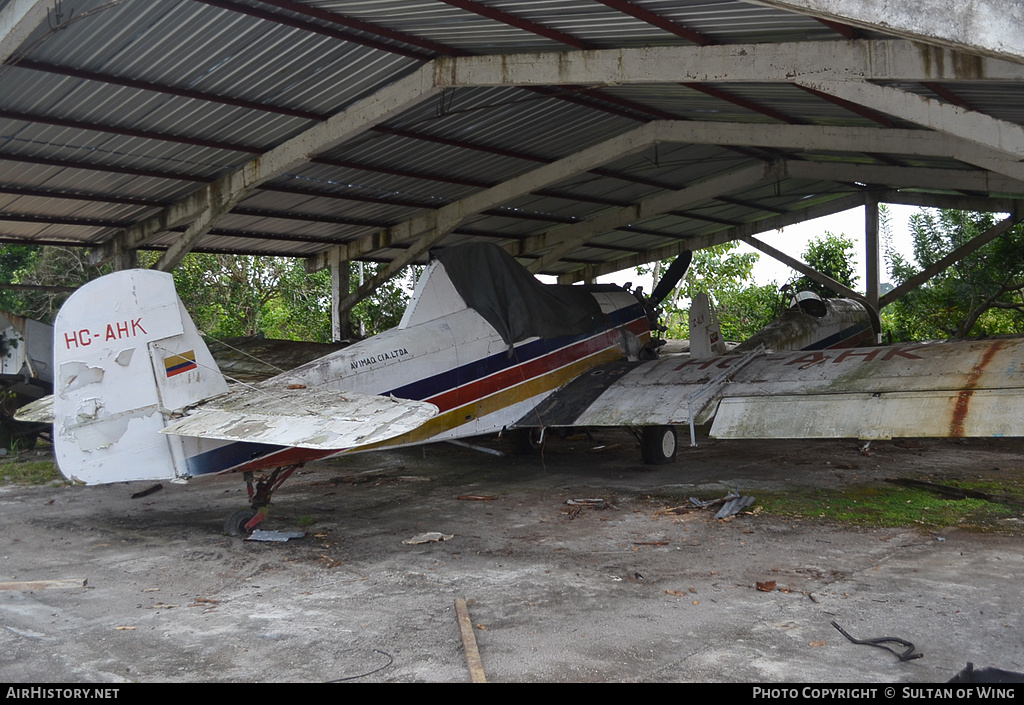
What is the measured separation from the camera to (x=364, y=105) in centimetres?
1077

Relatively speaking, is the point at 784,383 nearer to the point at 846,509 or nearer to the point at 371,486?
the point at 846,509

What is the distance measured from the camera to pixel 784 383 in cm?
974

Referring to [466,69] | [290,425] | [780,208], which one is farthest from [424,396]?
[780,208]

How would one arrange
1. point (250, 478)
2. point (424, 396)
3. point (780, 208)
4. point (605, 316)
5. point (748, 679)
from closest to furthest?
point (748, 679), point (250, 478), point (424, 396), point (605, 316), point (780, 208)

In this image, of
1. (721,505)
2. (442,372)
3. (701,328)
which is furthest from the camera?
(701,328)

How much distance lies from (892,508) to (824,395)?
1.40 metres

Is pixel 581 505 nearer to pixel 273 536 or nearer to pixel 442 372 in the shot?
pixel 442 372

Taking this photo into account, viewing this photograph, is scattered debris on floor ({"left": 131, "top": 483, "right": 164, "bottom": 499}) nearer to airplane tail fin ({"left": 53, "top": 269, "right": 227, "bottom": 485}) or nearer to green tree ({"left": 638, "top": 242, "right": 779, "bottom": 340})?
airplane tail fin ({"left": 53, "top": 269, "right": 227, "bottom": 485})

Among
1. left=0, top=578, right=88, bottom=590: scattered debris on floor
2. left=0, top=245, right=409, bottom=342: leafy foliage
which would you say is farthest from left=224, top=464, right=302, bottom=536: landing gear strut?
left=0, top=245, right=409, bottom=342: leafy foliage

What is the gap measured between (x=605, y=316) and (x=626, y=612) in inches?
317

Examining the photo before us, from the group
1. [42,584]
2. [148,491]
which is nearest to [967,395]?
[42,584]

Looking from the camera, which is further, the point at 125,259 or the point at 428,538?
the point at 125,259

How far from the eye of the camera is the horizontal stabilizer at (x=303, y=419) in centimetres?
621

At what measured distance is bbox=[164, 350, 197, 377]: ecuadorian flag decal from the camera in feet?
25.0
